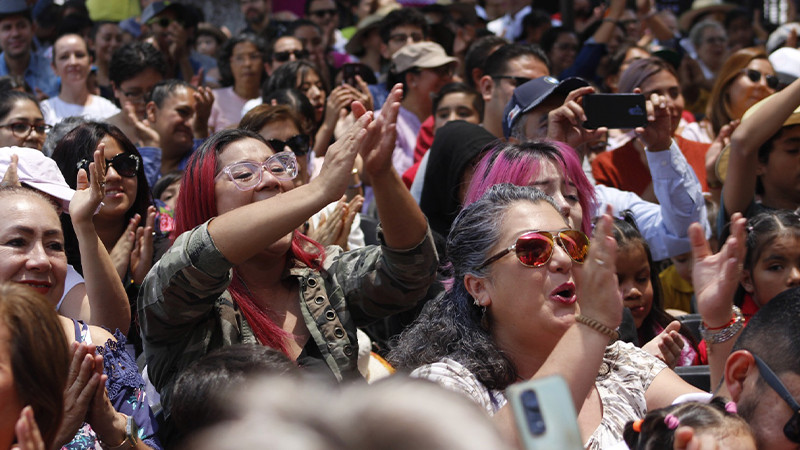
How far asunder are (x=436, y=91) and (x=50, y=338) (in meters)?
5.06

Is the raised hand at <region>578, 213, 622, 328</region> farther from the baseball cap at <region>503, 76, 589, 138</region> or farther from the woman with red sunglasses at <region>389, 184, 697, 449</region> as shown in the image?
the baseball cap at <region>503, 76, 589, 138</region>

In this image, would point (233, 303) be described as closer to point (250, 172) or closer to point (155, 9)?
point (250, 172)

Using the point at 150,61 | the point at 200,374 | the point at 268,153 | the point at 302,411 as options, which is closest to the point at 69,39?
the point at 150,61

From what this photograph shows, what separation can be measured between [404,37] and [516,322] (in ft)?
17.5

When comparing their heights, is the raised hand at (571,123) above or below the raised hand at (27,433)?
below

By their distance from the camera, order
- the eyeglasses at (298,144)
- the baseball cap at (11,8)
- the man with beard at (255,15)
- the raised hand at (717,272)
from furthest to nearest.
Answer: the man with beard at (255,15) → the baseball cap at (11,8) → the eyeglasses at (298,144) → the raised hand at (717,272)

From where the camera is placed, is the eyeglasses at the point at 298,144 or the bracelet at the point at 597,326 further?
the eyeglasses at the point at 298,144

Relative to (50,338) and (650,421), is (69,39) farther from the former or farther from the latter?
(650,421)

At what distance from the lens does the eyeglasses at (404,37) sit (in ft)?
25.8

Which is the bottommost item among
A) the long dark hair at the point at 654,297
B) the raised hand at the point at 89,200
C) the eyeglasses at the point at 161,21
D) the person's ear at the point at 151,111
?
the long dark hair at the point at 654,297

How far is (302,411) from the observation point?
1140mm

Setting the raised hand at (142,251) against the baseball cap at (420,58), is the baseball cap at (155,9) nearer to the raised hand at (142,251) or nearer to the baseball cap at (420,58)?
the baseball cap at (420,58)

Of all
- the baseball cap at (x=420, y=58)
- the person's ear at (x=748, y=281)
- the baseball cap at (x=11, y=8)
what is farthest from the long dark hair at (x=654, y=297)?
the baseball cap at (x=11, y=8)

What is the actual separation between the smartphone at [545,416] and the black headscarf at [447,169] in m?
3.45
